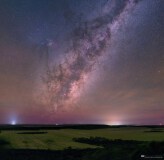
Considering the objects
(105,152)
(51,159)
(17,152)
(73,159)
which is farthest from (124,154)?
(17,152)

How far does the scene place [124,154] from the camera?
74812 mm

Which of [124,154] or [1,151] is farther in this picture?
[1,151]

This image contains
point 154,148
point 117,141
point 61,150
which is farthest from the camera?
point 117,141

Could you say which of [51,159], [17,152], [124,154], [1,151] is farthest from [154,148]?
[1,151]

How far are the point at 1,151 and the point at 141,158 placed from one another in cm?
3398

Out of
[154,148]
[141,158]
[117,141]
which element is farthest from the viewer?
[117,141]

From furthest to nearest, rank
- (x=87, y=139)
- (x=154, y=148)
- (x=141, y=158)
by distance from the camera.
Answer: (x=87, y=139) → (x=154, y=148) → (x=141, y=158)

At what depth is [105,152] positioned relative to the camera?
258 feet

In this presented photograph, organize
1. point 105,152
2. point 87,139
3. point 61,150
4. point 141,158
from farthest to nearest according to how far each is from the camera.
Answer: point 87,139 < point 61,150 < point 105,152 < point 141,158

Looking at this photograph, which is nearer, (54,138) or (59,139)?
(59,139)

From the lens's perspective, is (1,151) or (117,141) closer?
(1,151)

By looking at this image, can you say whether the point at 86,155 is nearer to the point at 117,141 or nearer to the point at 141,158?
the point at 141,158

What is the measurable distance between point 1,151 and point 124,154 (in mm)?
28268

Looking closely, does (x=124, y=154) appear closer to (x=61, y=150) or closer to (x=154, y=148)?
(x=154, y=148)
